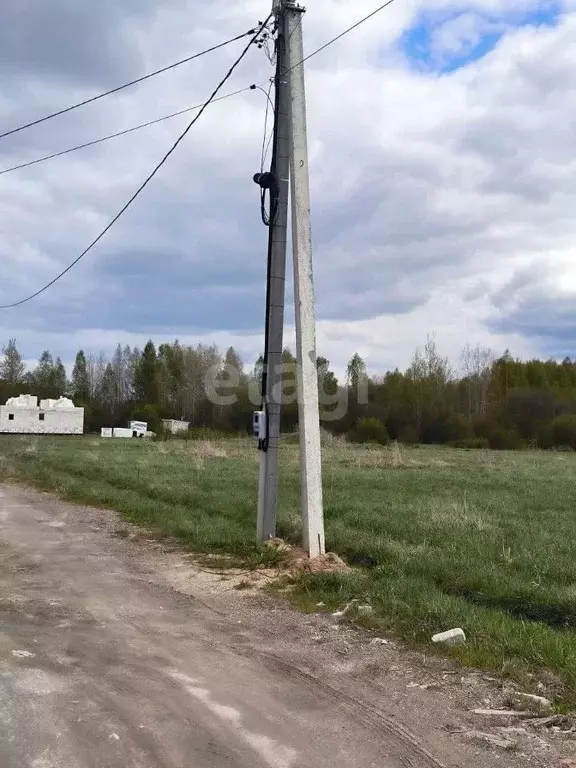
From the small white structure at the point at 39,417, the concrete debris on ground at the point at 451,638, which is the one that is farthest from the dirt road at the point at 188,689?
A: the small white structure at the point at 39,417

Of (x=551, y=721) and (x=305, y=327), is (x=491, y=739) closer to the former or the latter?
(x=551, y=721)

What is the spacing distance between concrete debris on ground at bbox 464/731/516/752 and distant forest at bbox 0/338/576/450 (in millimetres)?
42403

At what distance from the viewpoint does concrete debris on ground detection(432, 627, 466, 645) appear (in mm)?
6172

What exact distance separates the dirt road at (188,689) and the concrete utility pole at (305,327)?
151 cm

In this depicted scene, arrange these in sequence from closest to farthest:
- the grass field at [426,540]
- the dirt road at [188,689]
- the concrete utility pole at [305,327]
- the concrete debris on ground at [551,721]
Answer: the dirt road at [188,689] < the concrete debris on ground at [551,721] < the grass field at [426,540] < the concrete utility pole at [305,327]

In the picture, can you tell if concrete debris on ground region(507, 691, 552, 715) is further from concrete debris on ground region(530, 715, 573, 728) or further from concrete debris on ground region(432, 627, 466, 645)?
concrete debris on ground region(432, 627, 466, 645)

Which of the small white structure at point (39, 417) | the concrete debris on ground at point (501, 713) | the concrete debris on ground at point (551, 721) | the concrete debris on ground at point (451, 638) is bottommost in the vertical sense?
the concrete debris on ground at point (501, 713)

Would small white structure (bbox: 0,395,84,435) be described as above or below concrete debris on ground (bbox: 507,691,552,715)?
above

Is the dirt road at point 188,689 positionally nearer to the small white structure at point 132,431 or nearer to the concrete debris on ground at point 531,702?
the concrete debris on ground at point 531,702

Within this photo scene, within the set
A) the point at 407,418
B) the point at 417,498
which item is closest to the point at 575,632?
the point at 417,498

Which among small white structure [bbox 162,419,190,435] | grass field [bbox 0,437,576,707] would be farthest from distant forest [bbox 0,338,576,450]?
grass field [bbox 0,437,576,707]

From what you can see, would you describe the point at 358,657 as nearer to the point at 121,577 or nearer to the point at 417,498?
the point at 121,577

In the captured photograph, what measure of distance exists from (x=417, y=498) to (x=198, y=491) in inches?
182

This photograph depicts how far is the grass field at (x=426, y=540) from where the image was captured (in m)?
6.41
